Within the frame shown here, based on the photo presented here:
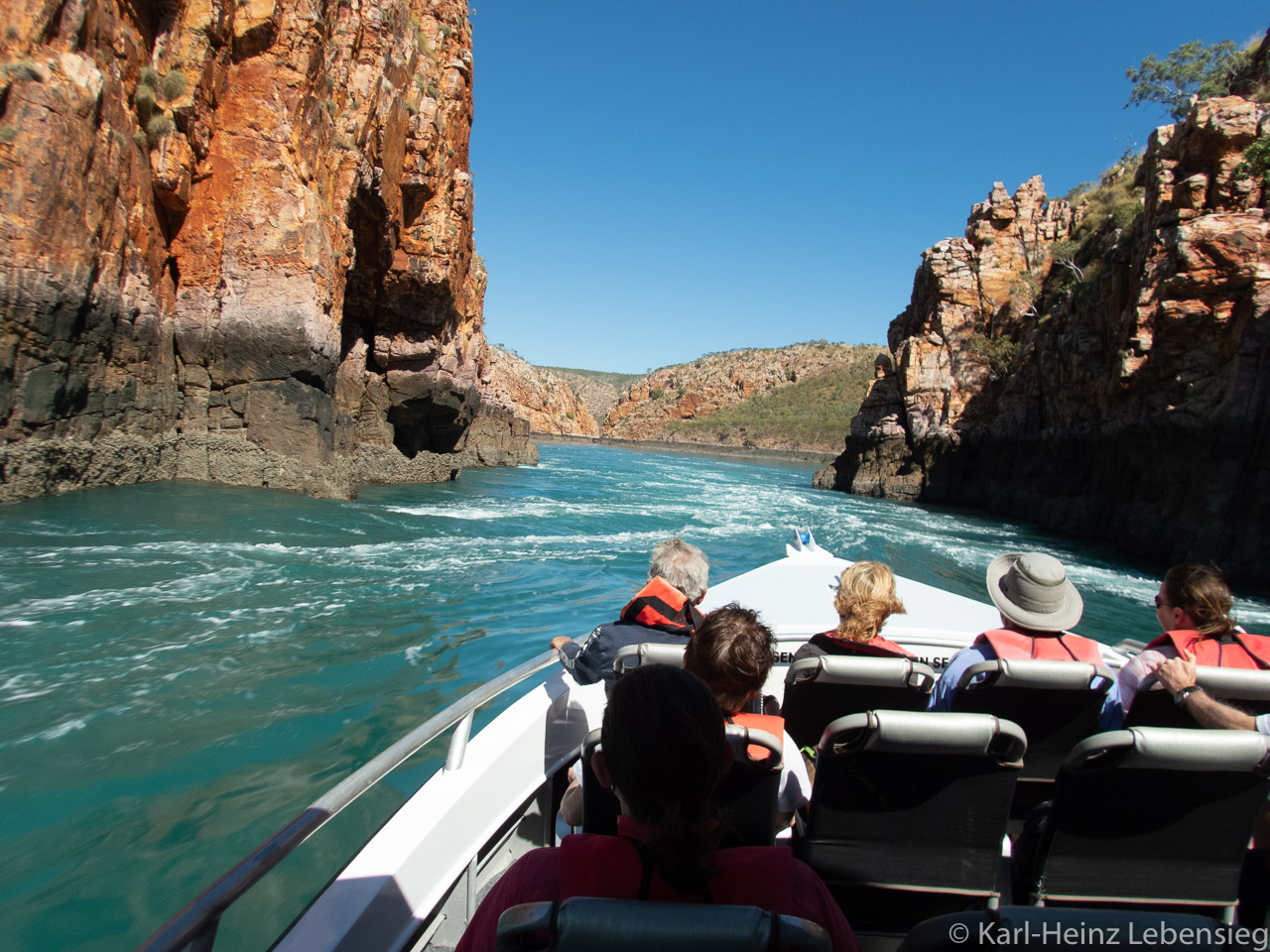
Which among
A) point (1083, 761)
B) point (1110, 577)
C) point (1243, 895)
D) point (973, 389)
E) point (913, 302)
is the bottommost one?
point (1110, 577)

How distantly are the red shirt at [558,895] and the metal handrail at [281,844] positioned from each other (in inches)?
18.8

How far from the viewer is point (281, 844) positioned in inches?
58.5

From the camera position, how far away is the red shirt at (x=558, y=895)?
3.61 ft

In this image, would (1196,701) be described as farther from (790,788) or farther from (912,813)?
(790,788)

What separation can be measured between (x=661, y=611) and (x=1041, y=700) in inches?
56.6

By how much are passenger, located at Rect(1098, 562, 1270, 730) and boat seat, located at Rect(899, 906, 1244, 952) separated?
1737 millimetres

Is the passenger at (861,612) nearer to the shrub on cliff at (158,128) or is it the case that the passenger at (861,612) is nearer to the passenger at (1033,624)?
the passenger at (1033,624)

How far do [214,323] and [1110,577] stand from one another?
19.7 m

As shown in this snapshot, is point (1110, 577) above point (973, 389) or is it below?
below

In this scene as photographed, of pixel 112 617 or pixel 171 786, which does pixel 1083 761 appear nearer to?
pixel 171 786

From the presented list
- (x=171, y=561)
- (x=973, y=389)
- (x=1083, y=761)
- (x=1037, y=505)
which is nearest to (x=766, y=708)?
(x=1083, y=761)

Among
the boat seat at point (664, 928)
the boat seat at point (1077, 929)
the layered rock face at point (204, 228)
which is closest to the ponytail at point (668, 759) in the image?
the boat seat at point (664, 928)

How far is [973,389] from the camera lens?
3650cm

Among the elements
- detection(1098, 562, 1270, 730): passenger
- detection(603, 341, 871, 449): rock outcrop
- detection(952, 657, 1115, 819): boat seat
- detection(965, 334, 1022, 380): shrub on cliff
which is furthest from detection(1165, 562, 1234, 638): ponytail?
detection(603, 341, 871, 449): rock outcrop
